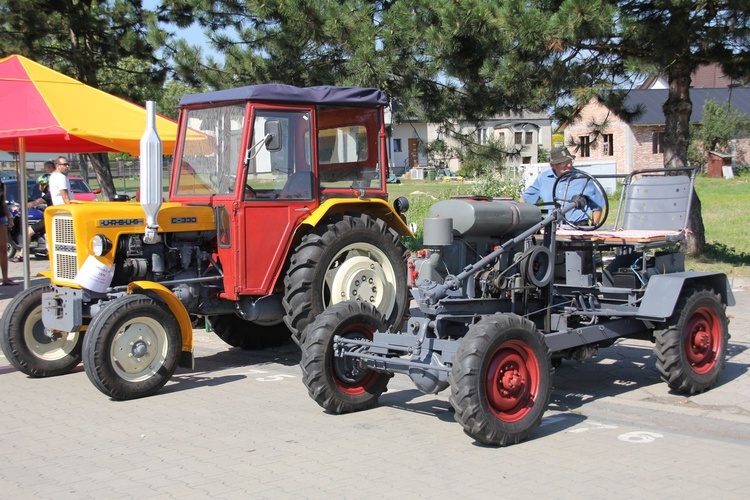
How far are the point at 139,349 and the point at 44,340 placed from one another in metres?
1.62

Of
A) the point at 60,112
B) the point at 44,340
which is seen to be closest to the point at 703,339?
the point at 44,340

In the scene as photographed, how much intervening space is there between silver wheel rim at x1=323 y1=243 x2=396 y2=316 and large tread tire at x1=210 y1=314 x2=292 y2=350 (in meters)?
1.28

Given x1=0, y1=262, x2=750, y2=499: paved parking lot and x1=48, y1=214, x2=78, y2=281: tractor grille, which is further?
x1=48, y1=214, x2=78, y2=281: tractor grille

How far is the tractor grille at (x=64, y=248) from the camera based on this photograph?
303 inches

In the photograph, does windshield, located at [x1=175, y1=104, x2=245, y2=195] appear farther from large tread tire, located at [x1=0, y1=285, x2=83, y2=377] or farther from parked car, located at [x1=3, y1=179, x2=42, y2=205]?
parked car, located at [x1=3, y1=179, x2=42, y2=205]

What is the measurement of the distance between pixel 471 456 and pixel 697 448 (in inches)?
59.4

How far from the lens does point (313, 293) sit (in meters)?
7.85

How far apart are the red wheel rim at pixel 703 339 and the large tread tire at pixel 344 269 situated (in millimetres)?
2798

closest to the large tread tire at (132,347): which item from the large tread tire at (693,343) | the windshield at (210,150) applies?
the windshield at (210,150)

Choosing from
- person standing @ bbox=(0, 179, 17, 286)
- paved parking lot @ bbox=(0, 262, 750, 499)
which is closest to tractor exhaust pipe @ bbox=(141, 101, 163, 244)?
paved parking lot @ bbox=(0, 262, 750, 499)

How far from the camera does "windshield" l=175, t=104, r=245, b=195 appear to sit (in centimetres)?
805

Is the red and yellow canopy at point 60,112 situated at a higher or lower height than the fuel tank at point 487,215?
higher

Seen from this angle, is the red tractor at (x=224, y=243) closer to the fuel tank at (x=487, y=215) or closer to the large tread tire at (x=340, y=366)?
the large tread tire at (x=340, y=366)

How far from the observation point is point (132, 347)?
23.4 ft
